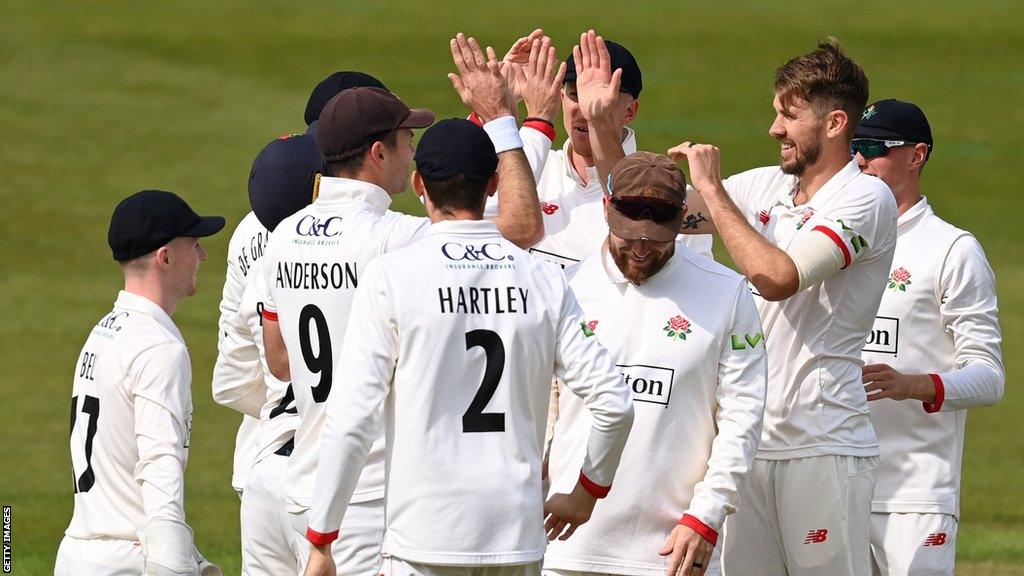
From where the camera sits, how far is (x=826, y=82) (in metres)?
6.00

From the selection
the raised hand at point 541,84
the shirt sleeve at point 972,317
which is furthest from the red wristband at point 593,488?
the shirt sleeve at point 972,317

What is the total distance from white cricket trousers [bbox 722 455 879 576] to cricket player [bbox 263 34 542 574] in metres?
1.39

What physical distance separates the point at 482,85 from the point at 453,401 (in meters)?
1.70

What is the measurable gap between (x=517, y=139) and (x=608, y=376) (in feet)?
4.05

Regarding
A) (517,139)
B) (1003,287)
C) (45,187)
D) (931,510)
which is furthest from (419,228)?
(45,187)

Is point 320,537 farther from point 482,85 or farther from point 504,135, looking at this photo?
point 482,85

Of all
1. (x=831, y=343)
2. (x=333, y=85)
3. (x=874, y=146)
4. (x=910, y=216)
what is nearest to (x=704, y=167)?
(x=831, y=343)

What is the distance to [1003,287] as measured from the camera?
21469 millimetres

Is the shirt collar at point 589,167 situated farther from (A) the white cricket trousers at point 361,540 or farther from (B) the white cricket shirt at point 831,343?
(A) the white cricket trousers at point 361,540

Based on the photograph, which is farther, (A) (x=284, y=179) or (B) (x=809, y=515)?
(A) (x=284, y=179)

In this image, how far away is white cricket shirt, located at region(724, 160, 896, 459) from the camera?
5918 millimetres

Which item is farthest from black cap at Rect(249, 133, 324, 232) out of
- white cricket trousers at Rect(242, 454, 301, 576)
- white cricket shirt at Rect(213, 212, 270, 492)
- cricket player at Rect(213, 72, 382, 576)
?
white cricket trousers at Rect(242, 454, 301, 576)

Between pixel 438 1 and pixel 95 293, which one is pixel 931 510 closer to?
pixel 95 293

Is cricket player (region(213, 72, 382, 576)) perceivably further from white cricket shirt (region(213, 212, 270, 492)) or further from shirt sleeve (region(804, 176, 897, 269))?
shirt sleeve (region(804, 176, 897, 269))
